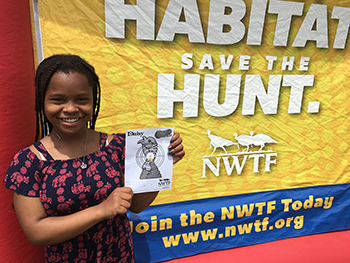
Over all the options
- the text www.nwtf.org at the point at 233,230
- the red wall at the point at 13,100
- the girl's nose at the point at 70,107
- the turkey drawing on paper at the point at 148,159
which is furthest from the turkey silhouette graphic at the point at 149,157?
the text www.nwtf.org at the point at 233,230

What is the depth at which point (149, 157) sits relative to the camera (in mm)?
997

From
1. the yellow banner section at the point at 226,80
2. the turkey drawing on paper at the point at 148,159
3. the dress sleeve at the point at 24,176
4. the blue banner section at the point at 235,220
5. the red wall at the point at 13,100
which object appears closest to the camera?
the dress sleeve at the point at 24,176

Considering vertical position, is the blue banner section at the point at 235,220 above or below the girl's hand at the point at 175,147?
below

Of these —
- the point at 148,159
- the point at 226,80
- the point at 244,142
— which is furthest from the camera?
the point at 244,142

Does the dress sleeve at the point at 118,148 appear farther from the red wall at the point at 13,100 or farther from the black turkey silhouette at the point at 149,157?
the red wall at the point at 13,100

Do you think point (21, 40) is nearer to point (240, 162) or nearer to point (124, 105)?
point (124, 105)

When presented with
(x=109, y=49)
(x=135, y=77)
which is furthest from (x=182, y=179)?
(x=109, y=49)

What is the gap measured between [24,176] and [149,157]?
0.43 meters

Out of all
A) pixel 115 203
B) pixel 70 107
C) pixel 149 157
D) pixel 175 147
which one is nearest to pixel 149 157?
pixel 149 157

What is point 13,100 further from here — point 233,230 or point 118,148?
point 233,230

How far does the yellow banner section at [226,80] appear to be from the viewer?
1483 mm

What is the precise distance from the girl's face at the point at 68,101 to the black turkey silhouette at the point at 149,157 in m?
0.24

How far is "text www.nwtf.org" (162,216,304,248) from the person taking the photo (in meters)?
1.80

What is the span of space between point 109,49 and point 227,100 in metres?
0.85
